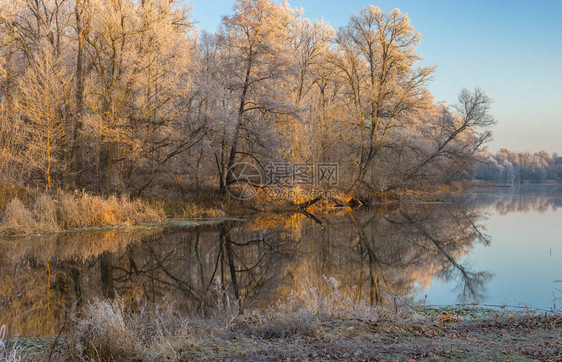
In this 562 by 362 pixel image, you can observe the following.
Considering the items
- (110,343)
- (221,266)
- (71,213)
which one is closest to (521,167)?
(221,266)

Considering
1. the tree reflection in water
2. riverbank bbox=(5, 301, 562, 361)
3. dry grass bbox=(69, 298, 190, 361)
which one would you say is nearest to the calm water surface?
the tree reflection in water

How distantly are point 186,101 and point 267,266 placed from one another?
10473mm

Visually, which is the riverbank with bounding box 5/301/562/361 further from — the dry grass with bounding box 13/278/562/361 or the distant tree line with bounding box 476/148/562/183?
the distant tree line with bounding box 476/148/562/183

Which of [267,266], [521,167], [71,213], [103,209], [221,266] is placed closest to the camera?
[221,266]

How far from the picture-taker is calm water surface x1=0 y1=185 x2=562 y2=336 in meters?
6.81

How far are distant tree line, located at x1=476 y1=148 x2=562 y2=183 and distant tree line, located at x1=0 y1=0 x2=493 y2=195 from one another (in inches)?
1924

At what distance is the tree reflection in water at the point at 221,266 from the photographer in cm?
669

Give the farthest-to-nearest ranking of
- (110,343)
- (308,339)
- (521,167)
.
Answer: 1. (521,167)
2. (308,339)
3. (110,343)

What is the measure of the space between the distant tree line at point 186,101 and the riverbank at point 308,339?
11623 mm

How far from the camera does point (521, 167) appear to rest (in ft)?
→ 273

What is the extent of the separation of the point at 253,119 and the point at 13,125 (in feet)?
30.4

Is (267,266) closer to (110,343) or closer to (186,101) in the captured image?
(110,343)

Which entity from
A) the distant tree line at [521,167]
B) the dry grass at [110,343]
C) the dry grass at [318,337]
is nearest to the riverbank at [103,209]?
the dry grass at [318,337]

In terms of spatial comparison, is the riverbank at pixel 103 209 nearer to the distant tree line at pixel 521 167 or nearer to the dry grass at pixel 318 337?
the dry grass at pixel 318 337
